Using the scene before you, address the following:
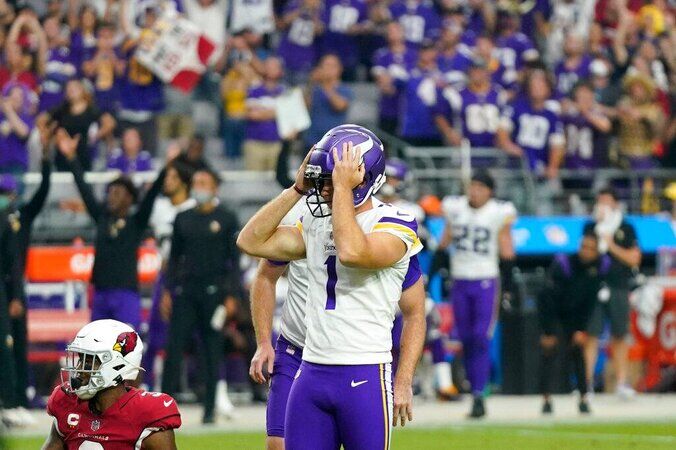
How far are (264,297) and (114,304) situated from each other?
627cm

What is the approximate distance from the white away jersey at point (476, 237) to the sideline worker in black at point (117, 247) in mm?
2941

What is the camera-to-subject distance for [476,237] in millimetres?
15422

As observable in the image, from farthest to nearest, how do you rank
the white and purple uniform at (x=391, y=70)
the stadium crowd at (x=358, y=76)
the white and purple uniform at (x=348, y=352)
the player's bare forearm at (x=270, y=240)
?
the white and purple uniform at (x=391, y=70) → the stadium crowd at (x=358, y=76) → the player's bare forearm at (x=270, y=240) → the white and purple uniform at (x=348, y=352)

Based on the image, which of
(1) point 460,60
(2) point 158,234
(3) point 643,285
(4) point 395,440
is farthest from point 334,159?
(1) point 460,60

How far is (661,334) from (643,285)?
62cm

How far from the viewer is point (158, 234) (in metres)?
16.6

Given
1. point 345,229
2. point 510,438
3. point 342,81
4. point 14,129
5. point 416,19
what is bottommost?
point 510,438

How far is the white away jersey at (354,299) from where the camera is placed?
6.91 metres

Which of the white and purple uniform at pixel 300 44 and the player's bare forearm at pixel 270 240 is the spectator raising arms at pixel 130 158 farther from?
the player's bare forearm at pixel 270 240

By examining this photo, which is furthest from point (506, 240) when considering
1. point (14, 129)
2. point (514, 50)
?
point (514, 50)

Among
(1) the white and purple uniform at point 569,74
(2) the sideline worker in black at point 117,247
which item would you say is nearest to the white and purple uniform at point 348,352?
(2) the sideline worker in black at point 117,247

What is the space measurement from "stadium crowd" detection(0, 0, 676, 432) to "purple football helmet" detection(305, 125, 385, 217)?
29.5 feet

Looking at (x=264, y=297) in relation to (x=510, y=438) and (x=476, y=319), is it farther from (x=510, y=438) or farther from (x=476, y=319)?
(x=476, y=319)

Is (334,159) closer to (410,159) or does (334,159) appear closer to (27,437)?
(27,437)
